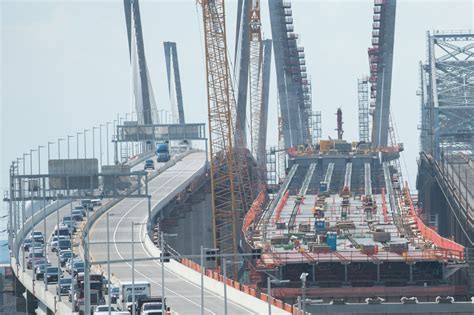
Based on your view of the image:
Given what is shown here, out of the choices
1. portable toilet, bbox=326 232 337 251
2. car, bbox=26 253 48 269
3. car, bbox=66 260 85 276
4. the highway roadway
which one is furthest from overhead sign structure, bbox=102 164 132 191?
portable toilet, bbox=326 232 337 251

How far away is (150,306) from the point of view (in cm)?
10294

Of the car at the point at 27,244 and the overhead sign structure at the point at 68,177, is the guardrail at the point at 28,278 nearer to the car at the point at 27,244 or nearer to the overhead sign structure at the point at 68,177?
the car at the point at 27,244

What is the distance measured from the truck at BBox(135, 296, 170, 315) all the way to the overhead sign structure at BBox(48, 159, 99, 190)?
58.1 meters

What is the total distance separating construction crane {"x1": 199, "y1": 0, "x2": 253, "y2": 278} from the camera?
561 ft

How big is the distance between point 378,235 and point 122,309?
1588 inches

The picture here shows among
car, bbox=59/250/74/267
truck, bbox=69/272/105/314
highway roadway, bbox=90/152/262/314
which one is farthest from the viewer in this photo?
car, bbox=59/250/74/267

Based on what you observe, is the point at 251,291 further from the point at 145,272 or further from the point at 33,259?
the point at 33,259

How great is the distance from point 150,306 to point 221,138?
253 ft

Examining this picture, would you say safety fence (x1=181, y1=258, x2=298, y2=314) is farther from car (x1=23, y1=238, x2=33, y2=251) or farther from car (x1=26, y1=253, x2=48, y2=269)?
car (x1=23, y1=238, x2=33, y2=251)

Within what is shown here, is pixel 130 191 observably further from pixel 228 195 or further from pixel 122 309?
pixel 122 309

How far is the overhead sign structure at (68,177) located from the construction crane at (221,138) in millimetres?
12293

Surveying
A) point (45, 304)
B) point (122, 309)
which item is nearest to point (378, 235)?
point (45, 304)

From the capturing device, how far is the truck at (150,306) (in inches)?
3969

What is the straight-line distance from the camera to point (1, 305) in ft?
394
